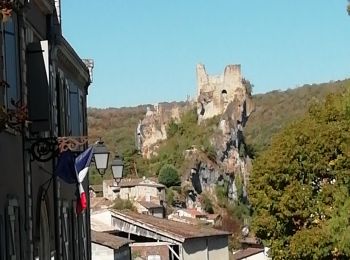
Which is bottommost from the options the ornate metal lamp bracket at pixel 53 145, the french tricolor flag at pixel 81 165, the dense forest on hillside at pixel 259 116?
the french tricolor flag at pixel 81 165

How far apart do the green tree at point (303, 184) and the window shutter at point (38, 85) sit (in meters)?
21.7

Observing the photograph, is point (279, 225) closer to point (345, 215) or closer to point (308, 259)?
point (308, 259)

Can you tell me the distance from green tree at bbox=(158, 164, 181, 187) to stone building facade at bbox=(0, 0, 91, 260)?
86.9 metres

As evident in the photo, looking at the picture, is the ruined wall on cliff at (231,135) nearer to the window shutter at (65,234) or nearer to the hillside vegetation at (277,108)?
the hillside vegetation at (277,108)

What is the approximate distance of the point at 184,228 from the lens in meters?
46.0

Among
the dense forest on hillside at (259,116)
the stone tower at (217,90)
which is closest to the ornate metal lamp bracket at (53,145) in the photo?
the stone tower at (217,90)

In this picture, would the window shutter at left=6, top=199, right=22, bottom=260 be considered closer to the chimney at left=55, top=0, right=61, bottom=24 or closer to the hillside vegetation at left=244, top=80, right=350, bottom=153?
the chimney at left=55, top=0, right=61, bottom=24

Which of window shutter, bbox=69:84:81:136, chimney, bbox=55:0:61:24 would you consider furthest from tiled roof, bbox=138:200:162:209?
chimney, bbox=55:0:61:24

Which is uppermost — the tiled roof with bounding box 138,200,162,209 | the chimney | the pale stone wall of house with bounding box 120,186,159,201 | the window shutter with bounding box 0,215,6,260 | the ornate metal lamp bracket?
the chimney

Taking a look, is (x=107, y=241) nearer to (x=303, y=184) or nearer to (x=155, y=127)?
(x=303, y=184)

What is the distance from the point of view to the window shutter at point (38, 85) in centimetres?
1602

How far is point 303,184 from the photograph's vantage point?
129 feet

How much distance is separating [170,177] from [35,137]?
310 ft

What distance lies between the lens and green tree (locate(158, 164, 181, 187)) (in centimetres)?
10988
